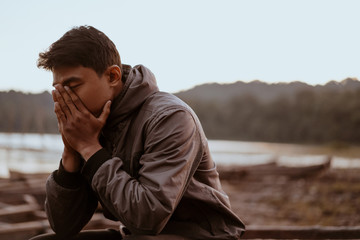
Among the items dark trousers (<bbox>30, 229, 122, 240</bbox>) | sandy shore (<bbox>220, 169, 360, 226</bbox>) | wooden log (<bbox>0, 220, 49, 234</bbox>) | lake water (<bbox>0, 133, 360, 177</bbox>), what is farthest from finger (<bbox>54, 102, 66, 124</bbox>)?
lake water (<bbox>0, 133, 360, 177</bbox>)

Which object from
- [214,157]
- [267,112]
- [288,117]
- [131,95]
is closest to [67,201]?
[131,95]

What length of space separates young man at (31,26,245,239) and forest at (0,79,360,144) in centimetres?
3050

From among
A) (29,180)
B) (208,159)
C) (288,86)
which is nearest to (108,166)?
(208,159)

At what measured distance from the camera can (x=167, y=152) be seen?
5.18 feet

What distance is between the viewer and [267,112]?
54250mm

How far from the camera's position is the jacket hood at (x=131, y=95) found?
5.76 feet

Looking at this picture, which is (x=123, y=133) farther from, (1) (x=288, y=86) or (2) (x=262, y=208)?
(1) (x=288, y=86)

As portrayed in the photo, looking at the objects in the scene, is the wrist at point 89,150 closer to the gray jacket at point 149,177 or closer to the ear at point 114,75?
the gray jacket at point 149,177

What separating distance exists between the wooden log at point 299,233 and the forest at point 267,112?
29191 millimetres

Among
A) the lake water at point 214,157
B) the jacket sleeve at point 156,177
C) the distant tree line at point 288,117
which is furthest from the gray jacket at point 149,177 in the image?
the distant tree line at point 288,117

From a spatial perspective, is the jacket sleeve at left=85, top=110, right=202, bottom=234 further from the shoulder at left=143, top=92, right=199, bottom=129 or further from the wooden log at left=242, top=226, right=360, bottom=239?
the wooden log at left=242, top=226, right=360, bottom=239

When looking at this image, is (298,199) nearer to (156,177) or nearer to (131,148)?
(131,148)

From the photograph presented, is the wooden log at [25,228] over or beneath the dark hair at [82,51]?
beneath

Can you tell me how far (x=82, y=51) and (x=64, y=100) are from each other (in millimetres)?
226
